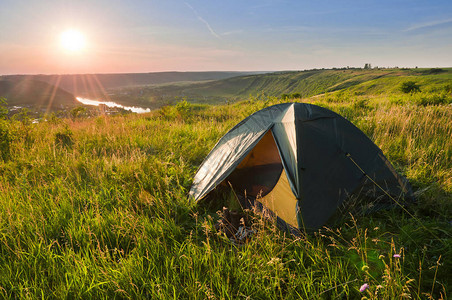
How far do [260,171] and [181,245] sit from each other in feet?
7.60

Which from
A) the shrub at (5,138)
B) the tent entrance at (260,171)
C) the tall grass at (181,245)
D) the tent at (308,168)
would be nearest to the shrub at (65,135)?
the shrub at (5,138)

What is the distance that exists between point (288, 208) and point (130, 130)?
640 cm

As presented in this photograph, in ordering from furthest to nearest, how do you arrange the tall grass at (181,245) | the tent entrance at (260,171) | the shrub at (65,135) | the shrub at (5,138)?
the shrub at (65,135)
the shrub at (5,138)
the tent entrance at (260,171)
the tall grass at (181,245)

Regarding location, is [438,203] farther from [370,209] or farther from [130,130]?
[130,130]

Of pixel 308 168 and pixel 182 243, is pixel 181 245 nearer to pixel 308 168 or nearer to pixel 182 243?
pixel 182 243

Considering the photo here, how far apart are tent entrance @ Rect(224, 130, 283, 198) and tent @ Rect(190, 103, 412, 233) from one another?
1.1 inches

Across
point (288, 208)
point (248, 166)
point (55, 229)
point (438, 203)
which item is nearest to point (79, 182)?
point (55, 229)

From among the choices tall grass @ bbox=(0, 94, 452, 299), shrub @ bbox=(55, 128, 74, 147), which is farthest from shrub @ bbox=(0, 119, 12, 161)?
shrub @ bbox=(55, 128, 74, 147)

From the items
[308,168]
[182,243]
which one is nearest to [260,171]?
[308,168]

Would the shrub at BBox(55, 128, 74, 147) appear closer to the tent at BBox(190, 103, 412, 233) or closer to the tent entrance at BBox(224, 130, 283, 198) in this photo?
the tent at BBox(190, 103, 412, 233)

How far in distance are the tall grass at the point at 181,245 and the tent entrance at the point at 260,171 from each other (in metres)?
0.79

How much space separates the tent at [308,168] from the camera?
309 cm

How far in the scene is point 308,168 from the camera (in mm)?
3143

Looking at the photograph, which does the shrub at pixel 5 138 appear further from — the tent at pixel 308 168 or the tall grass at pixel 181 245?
the tent at pixel 308 168
